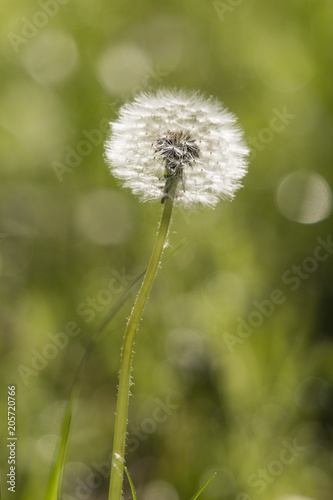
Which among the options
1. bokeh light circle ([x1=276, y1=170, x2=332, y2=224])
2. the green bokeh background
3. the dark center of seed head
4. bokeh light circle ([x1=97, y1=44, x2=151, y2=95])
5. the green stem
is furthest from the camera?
bokeh light circle ([x1=97, y1=44, x2=151, y2=95])

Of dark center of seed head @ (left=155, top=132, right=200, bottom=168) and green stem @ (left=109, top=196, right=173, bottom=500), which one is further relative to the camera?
dark center of seed head @ (left=155, top=132, right=200, bottom=168)

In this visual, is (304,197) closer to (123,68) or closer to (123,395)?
(123,68)

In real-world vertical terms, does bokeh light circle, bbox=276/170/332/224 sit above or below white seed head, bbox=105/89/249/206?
above

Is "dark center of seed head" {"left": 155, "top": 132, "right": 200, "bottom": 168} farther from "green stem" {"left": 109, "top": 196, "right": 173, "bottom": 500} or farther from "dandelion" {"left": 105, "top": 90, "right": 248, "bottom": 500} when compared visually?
"green stem" {"left": 109, "top": 196, "right": 173, "bottom": 500}

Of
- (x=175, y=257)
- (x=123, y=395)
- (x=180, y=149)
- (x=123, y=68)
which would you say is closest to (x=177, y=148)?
(x=180, y=149)

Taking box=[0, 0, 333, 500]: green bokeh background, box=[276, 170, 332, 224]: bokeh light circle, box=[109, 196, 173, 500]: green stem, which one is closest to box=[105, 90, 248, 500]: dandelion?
box=[109, 196, 173, 500]: green stem

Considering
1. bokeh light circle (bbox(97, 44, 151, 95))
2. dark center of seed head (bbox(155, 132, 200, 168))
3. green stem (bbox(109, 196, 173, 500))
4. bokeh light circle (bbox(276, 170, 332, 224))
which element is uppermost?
bokeh light circle (bbox(97, 44, 151, 95))

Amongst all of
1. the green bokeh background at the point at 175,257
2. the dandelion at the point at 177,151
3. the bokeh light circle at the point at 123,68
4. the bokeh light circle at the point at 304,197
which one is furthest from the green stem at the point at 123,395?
the bokeh light circle at the point at 123,68
